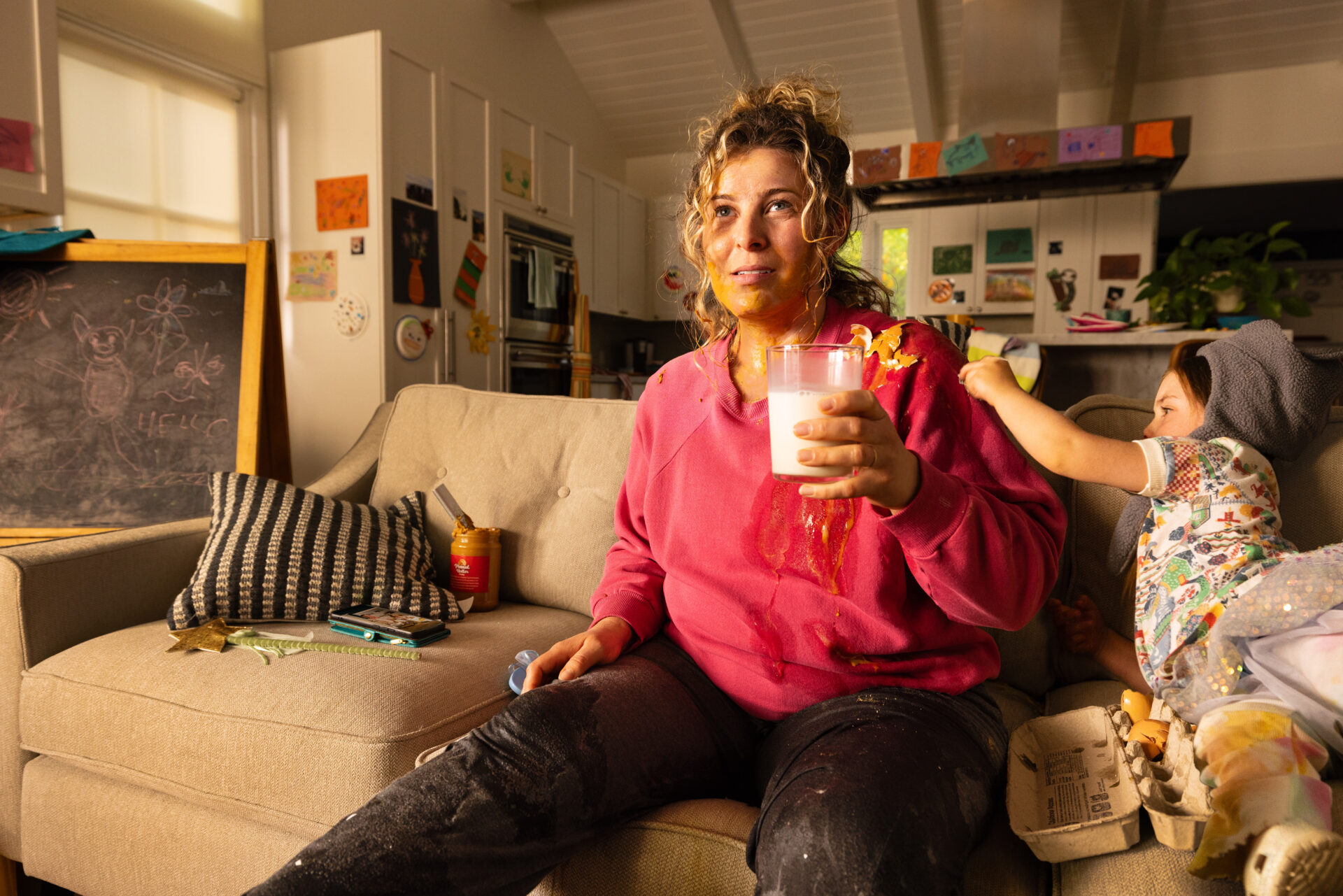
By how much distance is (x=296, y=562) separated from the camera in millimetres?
1578

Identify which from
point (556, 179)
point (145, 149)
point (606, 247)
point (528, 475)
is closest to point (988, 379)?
point (528, 475)

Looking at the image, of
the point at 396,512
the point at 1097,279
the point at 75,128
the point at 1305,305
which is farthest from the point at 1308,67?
the point at 75,128

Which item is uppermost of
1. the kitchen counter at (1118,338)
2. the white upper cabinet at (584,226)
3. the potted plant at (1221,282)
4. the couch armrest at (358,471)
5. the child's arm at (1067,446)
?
the white upper cabinet at (584,226)

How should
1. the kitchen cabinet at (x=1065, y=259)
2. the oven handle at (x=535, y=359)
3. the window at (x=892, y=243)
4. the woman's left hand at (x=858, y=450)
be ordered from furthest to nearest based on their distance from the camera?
the window at (x=892, y=243) → the kitchen cabinet at (x=1065, y=259) → the oven handle at (x=535, y=359) → the woman's left hand at (x=858, y=450)

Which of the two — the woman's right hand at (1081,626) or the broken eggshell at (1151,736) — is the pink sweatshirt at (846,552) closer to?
the broken eggshell at (1151,736)

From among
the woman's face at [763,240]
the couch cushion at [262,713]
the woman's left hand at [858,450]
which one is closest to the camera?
the woman's left hand at [858,450]

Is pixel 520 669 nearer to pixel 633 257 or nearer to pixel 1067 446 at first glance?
pixel 1067 446

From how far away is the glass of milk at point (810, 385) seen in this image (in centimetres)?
71

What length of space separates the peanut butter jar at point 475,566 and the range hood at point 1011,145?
11.0 feet

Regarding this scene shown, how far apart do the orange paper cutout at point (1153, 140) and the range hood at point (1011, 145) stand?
11 millimetres

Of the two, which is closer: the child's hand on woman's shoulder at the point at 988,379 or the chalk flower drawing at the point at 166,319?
the child's hand on woman's shoulder at the point at 988,379

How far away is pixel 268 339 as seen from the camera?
7.32 feet

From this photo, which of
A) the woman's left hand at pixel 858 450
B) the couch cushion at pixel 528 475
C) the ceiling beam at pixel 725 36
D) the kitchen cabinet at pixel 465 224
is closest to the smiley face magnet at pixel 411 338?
the kitchen cabinet at pixel 465 224

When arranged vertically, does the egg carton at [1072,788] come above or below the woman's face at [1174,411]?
below
